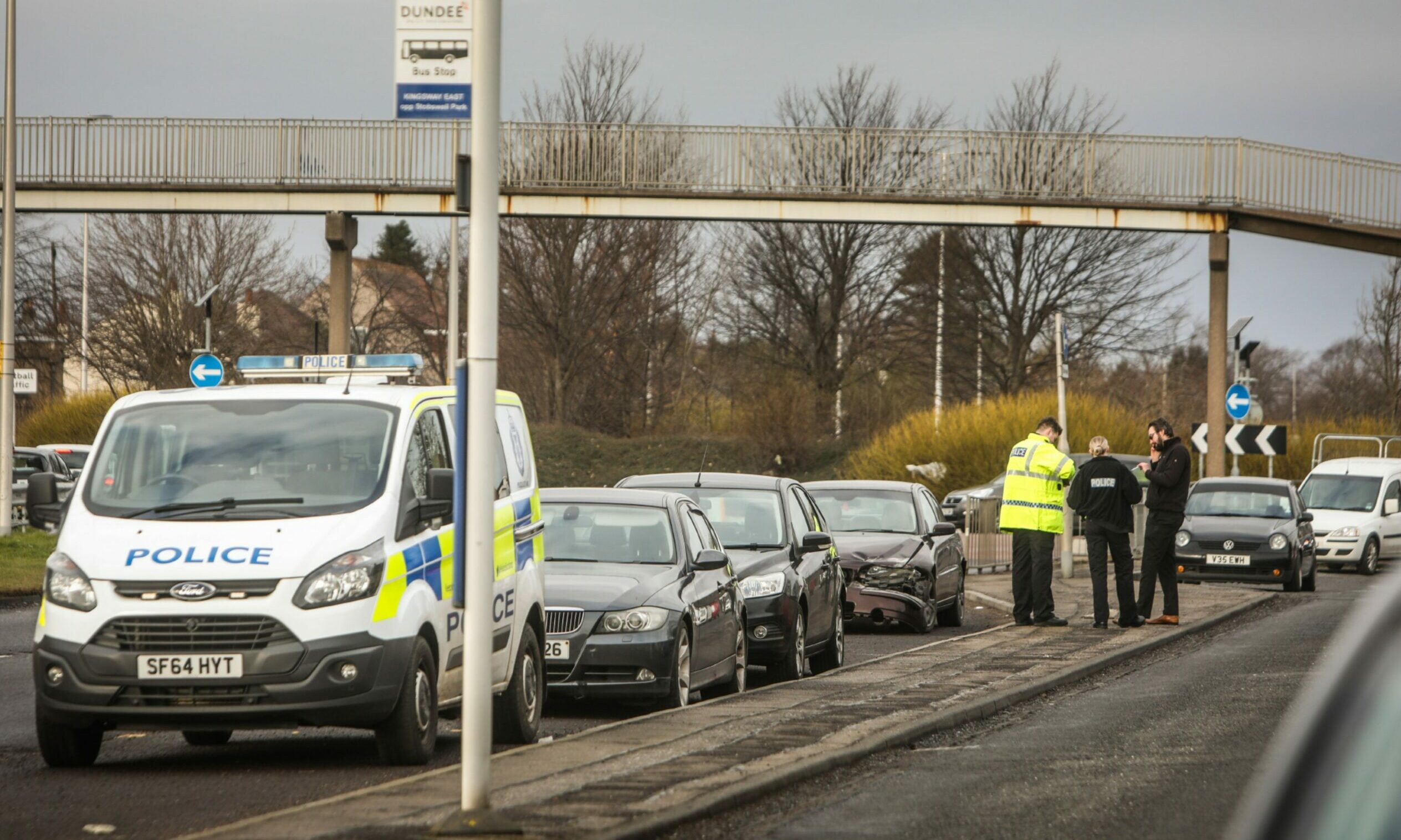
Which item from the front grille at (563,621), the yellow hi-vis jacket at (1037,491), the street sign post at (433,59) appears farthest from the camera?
the yellow hi-vis jacket at (1037,491)

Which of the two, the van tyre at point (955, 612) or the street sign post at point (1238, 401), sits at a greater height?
the street sign post at point (1238, 401)

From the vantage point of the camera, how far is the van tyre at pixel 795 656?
13.7 metres

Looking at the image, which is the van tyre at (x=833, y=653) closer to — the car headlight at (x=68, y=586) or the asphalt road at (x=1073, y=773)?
the asphalt road at (x=1073, y=773)

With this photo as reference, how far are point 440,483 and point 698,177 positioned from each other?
20064mm

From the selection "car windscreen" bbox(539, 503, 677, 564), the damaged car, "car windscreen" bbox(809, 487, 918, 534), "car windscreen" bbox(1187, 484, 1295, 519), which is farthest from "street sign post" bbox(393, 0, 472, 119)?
"car windscreen" bbox(1187, 484, 1295, 519)

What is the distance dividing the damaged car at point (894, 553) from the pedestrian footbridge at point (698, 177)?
8803 millimetres

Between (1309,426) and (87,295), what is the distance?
38337 millimetres

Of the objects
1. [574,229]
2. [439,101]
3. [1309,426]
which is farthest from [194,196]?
[1309,426]

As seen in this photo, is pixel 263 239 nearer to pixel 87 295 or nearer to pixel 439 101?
pixel 87 295

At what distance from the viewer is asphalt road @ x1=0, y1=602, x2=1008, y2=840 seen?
7379 mm

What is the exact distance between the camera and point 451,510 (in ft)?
31.6

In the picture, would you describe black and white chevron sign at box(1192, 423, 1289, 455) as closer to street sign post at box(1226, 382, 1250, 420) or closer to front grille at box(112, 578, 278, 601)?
street sign post at box(1226, 382, 1250, 420)

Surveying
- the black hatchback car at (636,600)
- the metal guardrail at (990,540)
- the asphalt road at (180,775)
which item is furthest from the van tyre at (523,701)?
the metal guardrail at (990,540)

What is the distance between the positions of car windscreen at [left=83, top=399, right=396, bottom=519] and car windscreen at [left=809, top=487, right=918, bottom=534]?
10123 mm
